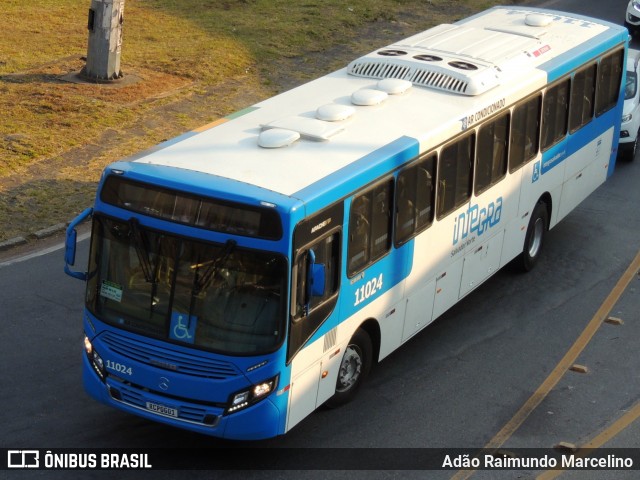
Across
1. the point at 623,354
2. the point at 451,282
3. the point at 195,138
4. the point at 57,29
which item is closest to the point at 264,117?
the point at 195,138

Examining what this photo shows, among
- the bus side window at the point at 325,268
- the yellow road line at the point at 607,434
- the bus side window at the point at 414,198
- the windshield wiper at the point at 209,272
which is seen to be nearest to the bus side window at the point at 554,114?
the bus side window at the point at 414,198

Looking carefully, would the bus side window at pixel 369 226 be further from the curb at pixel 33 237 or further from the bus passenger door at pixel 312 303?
the curb at pixel 33 237

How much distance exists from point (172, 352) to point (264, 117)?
3.03 metres

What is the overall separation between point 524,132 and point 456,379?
3487 mm

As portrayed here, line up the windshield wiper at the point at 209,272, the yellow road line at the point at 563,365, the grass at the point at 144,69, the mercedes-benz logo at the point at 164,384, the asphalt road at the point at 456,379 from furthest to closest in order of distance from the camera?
the grass at the point at 144,69 → the yellow road line at the point at 563,365 → the asphalt road at the point at 456,379 → the mercedes-benz logo at the point at 164,384 → the windshield wiper at the point at 209,272

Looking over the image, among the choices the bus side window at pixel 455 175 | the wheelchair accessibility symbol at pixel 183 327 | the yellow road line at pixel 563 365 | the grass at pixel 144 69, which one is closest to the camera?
the wheelchair accessibility symbol at pixel 183 327

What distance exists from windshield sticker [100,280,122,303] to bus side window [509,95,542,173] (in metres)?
5.76

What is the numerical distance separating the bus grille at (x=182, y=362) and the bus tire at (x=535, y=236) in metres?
6.37

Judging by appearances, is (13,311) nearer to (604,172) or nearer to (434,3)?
(604,172)

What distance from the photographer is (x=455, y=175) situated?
12.4 metres

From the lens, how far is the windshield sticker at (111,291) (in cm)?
993

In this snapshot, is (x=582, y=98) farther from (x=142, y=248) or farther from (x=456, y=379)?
(x=142, y=248)

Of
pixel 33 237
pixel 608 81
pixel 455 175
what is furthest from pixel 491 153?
pixel 33 237

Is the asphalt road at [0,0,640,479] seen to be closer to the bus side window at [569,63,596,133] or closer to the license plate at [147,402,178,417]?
the license plate at [147,402,178,417]
